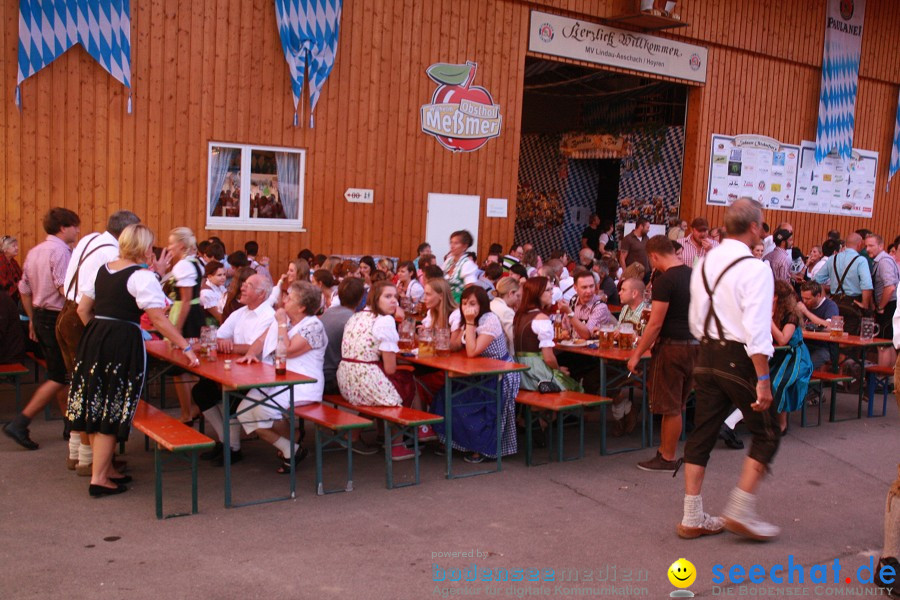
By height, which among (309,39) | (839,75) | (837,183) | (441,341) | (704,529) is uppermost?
(839,75)

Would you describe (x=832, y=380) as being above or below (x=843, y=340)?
below

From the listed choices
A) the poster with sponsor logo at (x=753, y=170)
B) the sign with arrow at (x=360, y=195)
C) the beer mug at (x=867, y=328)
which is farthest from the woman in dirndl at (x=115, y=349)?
the poster with sponsor logo at (x=753, y=170)

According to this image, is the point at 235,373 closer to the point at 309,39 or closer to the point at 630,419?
the point at 630,419

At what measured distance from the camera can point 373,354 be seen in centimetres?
637

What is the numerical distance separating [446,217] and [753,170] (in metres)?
7.00

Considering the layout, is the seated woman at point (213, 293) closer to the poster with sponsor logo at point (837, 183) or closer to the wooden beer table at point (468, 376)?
the wooden beer table at point (468, 376)

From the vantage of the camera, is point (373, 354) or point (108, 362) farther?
point (373, 354)

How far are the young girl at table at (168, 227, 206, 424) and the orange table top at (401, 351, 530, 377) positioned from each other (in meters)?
1.64

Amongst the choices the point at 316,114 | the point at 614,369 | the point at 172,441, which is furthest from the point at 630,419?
the point at 316,114

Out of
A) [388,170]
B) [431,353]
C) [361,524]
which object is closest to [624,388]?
[431,353]

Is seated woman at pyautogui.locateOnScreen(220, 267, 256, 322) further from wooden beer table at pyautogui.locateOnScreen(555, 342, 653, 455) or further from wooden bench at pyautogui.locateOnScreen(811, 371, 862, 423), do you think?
wooden bench at pyautogui.locateOnScreen(811, 371, 862, 423)

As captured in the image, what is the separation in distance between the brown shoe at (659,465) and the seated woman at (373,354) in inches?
75.3

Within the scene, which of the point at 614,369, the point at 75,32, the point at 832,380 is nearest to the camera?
the point at 614,369

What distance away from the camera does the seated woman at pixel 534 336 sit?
703 centimetres
